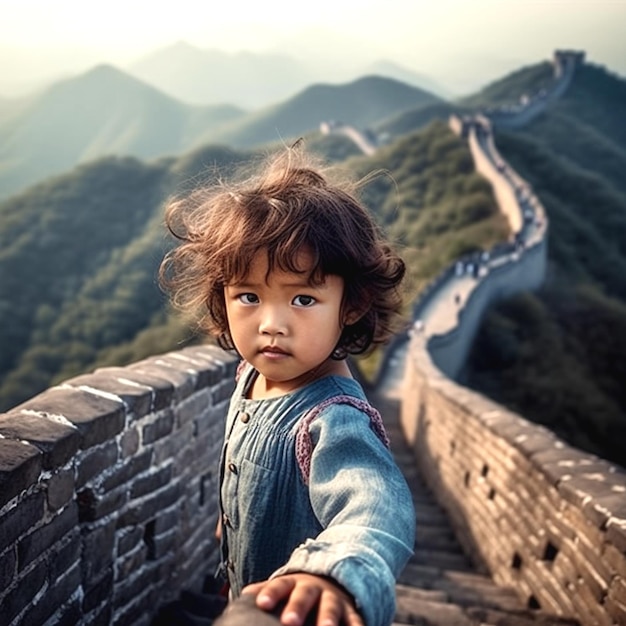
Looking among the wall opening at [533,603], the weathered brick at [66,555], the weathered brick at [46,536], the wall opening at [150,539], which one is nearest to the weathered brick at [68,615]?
the weathered brick at [66,555]

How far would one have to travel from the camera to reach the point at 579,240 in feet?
100

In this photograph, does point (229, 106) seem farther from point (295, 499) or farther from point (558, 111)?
point (295, 499)

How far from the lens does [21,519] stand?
1.89 meters

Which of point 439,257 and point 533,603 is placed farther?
point 439,257

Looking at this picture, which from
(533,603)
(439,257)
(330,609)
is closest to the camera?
(330,609)

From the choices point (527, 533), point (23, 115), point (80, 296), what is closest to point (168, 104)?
point (23, 115)

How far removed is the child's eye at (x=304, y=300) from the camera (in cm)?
163

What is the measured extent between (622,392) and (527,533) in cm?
1634

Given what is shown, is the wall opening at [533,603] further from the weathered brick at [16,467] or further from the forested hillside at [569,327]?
the forested hillside at [569,327]

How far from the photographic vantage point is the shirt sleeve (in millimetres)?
1135

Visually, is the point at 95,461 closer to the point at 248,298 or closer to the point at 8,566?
the point at 8,566

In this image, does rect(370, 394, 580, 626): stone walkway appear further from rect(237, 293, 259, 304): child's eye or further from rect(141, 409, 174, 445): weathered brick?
rect(237, 293, 259, 304): child's eye

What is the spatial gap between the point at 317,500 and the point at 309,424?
195mm

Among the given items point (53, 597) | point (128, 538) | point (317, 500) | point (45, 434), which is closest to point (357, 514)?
point (317, 500)
